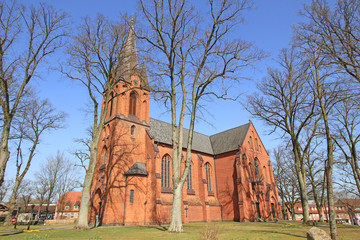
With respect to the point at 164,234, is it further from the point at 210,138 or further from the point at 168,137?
the point at 210,138

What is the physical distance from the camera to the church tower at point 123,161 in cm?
2125

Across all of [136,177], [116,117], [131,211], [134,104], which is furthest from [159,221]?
[134,104]

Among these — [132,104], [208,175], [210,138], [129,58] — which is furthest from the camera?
[210,138]

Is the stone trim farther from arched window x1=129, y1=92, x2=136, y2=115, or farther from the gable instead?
arched window x1=129, y1=92, x2=136, y2=115

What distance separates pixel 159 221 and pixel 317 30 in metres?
20.3

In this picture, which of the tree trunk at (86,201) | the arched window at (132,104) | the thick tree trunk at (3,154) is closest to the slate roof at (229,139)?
the arched window at (132,104)

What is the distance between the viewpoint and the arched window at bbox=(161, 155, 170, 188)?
2535 cm

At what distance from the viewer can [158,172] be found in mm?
23734

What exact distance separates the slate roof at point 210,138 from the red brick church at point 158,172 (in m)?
0.19

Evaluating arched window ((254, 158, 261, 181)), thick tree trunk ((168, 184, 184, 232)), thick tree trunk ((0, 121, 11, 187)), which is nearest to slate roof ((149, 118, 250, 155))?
arched window ((254, 158, 261, 181))

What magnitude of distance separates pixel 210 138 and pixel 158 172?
17.1 meters

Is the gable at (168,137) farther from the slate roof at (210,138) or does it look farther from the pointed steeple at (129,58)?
the pointed steeple at (129,58)

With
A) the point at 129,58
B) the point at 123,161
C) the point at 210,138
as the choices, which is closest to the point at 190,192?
the point at 123,161

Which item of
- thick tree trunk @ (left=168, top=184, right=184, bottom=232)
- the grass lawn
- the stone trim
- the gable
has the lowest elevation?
the grass lawn
